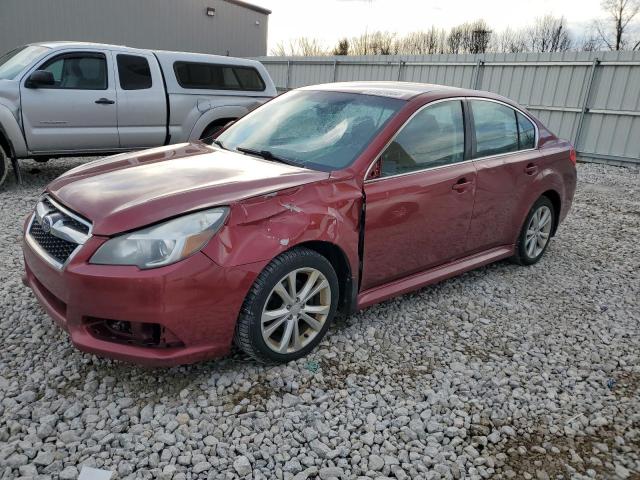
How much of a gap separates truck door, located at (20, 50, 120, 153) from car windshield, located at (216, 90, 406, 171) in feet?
11.8

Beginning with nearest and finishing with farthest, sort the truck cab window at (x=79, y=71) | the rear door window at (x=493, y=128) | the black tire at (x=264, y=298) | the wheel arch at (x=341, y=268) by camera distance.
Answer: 1. the black tire at (x=264, y=298)
2. the wheel arch at (x=341, y=268)
3. the rear door window at (x=493, y=128)
4. the truck cab window at (x=79, y=71)

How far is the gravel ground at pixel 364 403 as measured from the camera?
7.61 feet

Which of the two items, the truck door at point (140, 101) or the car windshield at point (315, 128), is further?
the truck door at point (140, 101)

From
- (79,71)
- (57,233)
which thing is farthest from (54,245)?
(79,71)

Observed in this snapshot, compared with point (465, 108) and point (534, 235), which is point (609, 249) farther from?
point (465, 108)

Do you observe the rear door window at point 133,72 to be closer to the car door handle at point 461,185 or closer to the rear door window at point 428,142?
the rear door window at point 428,142

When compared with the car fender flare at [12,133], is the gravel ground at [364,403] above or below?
below

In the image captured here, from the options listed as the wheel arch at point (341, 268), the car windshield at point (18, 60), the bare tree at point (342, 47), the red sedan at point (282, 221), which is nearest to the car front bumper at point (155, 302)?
the red sedan at point (282, 221)

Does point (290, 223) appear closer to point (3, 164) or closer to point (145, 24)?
point (3, 164)

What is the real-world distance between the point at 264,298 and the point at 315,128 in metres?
1.41

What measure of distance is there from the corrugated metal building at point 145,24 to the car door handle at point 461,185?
16231 millimetres

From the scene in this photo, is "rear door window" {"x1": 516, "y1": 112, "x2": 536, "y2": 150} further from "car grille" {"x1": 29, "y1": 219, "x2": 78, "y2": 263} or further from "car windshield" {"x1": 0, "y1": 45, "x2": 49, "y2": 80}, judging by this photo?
"car windshield" {"x1": 0, "y1": 45, "x2": 49, "y2": 80}

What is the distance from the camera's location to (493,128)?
412cm

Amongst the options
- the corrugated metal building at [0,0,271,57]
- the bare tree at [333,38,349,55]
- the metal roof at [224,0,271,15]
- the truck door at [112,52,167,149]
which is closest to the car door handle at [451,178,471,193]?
the truck door at [112,52,167,149]
